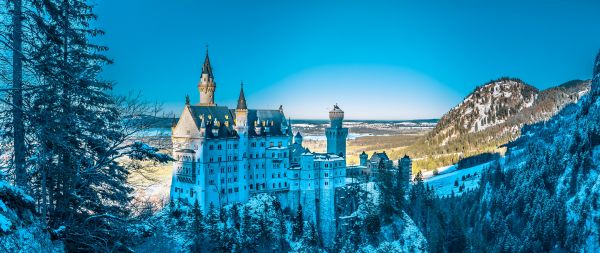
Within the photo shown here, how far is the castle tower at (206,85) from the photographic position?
11000cm

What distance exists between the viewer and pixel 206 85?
360 ft

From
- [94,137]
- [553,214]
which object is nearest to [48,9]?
[94,137]

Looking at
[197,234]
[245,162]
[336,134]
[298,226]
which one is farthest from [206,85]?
[336,134]

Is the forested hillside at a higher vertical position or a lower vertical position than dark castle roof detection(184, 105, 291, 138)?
lower

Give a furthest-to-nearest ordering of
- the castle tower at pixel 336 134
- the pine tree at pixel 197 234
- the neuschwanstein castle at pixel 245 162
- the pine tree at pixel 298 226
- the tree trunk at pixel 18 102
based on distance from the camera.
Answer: the castle tower at pixel 336 134 < the pine tree at pixel 298 226 < the neuschwanstein castle at pixel 245 162 < the pine tree at pixel 197 234 < the tree trunk at pixel 18 102

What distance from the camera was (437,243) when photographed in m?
110

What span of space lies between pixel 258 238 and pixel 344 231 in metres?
19.5

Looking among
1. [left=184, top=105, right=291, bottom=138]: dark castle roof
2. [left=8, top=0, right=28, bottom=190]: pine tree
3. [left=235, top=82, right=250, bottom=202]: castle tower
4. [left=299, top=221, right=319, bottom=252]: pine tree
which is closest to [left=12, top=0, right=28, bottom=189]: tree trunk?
[left=8, top=0, right=28, bottom=190]: pine tree

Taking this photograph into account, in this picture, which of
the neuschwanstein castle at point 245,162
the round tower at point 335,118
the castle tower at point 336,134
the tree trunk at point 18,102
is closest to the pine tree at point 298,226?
the neuschwanstein castle at point 245,162

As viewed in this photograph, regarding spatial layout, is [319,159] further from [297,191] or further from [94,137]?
[94,137]

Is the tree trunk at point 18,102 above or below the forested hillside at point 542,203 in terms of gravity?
above

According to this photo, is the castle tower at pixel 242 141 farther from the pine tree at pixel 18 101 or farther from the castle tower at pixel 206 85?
the pine tree at pixel 18 101

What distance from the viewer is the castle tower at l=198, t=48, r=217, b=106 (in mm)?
110000

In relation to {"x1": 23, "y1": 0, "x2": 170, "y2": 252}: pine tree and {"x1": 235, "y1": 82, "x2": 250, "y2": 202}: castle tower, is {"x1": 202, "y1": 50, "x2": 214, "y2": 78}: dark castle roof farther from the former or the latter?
{"x1": 23, "y1": 0, "x2": 170, "y2": 252}: pine tree
